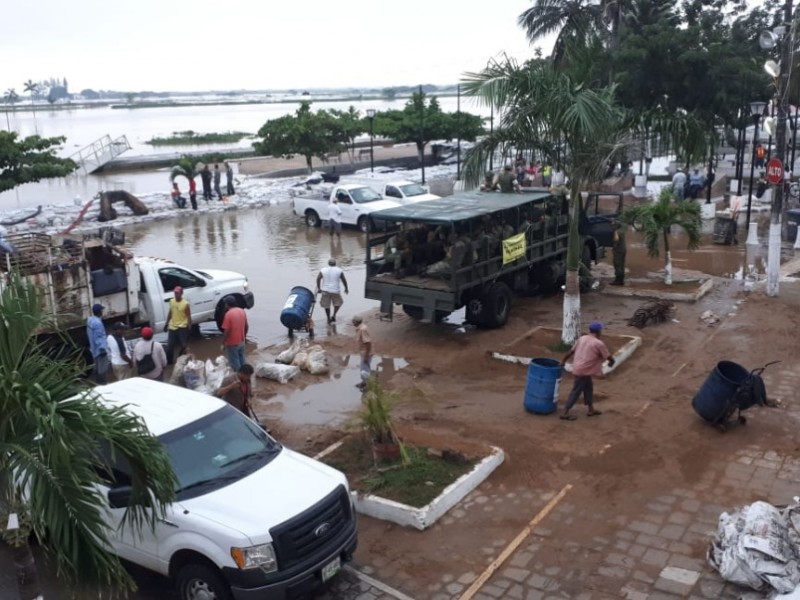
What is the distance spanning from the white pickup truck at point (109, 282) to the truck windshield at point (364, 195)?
11678 mm

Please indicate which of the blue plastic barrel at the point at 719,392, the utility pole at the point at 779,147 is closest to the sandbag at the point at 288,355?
the blue plastic barrel at the point at 719,392

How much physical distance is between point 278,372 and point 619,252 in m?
8.04

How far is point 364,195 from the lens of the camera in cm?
2758

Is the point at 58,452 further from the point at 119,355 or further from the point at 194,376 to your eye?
the point at 119,355

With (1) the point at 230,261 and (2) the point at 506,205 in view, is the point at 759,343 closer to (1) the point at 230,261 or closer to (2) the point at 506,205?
(2) the point at 506,205

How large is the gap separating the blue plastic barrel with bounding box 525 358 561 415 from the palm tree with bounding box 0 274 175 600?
6.23m

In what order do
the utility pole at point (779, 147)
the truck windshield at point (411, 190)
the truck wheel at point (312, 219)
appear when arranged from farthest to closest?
the truck wheel at point (312, 219)
the truck windshield at point (411, 190)
the utility pole at point (779, 147)

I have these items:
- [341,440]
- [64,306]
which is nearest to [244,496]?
[341,440]

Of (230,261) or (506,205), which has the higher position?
(506,205)

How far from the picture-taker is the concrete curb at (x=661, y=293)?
54.1ft

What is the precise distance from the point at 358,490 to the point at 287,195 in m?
28.6

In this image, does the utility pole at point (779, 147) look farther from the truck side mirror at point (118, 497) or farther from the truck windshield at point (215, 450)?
the truck side mirror at point (118, 497)

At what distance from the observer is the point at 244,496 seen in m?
6.91

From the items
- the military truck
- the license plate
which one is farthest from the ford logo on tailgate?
the military truck
